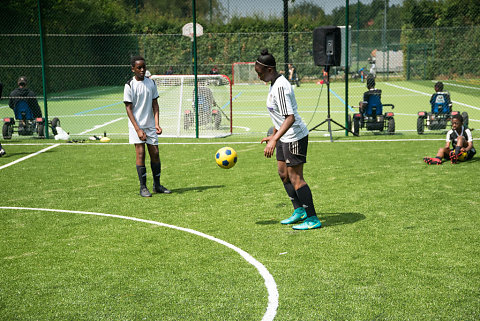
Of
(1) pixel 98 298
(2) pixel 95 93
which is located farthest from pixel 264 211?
(2) pixel 95 93

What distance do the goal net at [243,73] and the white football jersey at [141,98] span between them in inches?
942

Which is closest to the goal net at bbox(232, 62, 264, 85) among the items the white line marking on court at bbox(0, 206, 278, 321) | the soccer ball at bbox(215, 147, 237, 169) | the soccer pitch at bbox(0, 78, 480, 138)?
the soccer pitch at bbox(0, 78, 480, 138)

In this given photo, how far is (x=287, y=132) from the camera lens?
6324mm

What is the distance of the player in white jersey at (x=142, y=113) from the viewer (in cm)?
835

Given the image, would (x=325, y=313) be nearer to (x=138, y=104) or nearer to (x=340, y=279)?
(x=340, y=279)

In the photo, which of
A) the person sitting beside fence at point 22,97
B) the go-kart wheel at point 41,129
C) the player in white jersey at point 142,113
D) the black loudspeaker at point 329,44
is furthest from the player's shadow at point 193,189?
the person sitting beside fence at point 22,97

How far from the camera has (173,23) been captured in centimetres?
4094

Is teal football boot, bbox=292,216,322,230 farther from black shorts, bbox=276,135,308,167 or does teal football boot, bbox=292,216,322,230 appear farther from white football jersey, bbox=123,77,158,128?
white football jersey, bbox=123,77,158,128

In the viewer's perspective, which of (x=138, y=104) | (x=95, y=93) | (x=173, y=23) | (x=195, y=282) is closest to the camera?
(x=195, y=282)

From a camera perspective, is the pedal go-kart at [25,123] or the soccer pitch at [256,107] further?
the soccer pitch at [256,107]

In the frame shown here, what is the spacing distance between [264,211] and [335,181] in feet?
7.33

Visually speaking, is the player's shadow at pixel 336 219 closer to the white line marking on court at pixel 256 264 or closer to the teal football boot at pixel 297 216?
the teal football boot at pixel 297 216

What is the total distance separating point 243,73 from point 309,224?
27588 millimetres

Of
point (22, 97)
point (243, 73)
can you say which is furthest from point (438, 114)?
point (243, 73)
